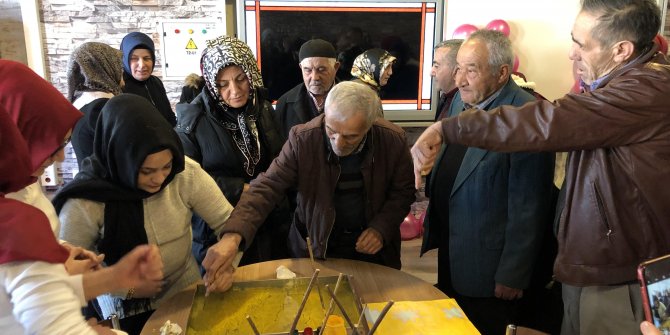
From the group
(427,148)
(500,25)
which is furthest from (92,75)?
(500,25)

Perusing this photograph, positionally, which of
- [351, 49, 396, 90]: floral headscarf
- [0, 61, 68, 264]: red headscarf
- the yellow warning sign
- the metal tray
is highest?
the yellow warning sign

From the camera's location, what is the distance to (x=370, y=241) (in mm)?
1885

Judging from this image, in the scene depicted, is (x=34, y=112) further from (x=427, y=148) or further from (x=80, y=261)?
(x=427, y=148)

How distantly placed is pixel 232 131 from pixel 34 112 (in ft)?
3.46

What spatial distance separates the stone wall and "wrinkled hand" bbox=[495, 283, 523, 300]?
2.74 m

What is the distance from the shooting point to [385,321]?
4.81 feet


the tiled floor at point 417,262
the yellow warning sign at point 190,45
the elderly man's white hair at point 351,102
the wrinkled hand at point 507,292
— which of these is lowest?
the tiled floor at point 417,262

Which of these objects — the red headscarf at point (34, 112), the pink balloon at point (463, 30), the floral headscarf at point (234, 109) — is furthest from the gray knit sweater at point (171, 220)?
the pink balloon at point (463, 30)

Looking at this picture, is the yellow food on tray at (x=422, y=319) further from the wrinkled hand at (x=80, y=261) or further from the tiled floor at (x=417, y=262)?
the tiled floor at (x=417, y=262)

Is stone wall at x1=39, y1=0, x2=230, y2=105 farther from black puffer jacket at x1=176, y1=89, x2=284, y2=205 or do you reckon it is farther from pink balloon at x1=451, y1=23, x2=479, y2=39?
pink balloon at x1=451, y1=23, x2=479, y2=39

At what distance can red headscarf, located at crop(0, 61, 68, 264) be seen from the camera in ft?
3.06

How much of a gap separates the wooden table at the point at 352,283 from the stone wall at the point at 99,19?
7.95 feet

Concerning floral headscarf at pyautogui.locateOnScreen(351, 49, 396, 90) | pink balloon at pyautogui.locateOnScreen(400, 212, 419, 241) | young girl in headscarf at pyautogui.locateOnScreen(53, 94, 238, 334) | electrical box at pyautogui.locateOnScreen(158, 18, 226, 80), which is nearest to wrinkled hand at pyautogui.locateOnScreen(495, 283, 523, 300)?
young girl in headscarf at pyautogui.locateOnScreen(53, 94, 238, 334)

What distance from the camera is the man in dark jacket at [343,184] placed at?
1.84m
